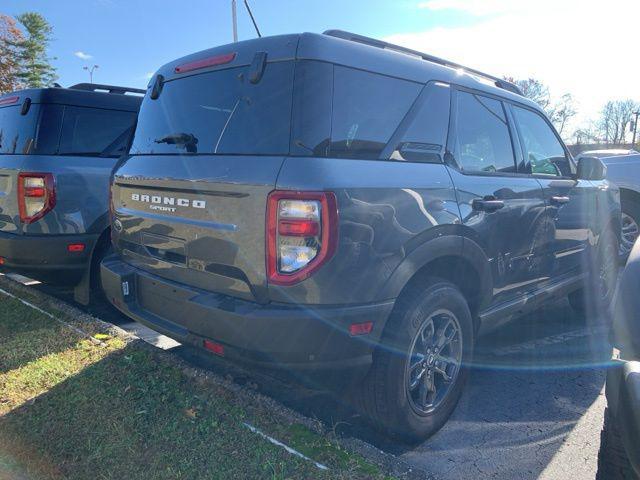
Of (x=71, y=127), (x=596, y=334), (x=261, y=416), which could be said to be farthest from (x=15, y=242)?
(x=596, y=334)

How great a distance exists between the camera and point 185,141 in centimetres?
285

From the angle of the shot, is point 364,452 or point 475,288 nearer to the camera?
point 364,452

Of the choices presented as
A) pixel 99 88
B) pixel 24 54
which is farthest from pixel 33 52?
pixel 99 88

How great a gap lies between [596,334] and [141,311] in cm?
411

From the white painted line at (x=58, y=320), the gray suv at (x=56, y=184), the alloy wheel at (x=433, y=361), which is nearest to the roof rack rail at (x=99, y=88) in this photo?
the gray suv at (x=56, y=184)

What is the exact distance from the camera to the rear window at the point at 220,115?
242 centimetres

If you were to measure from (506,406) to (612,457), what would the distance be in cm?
126

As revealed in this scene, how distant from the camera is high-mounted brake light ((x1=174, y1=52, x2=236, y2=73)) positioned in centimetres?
274

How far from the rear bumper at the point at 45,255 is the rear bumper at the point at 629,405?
4.06 m

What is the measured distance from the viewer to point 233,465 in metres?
2.45

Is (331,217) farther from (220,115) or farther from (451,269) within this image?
(451,269)

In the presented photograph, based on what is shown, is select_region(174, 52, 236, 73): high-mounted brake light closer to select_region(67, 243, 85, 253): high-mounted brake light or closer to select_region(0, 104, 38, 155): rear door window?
select_region(67, 243, 85, 253): high-mounted brake light

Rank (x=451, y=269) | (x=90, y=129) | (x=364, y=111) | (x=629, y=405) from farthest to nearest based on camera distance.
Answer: (x=90, y=129)
(x=451, y=269)
(x=364, y=111)
(x=629, y=405)

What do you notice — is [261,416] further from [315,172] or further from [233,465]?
[315,172]
